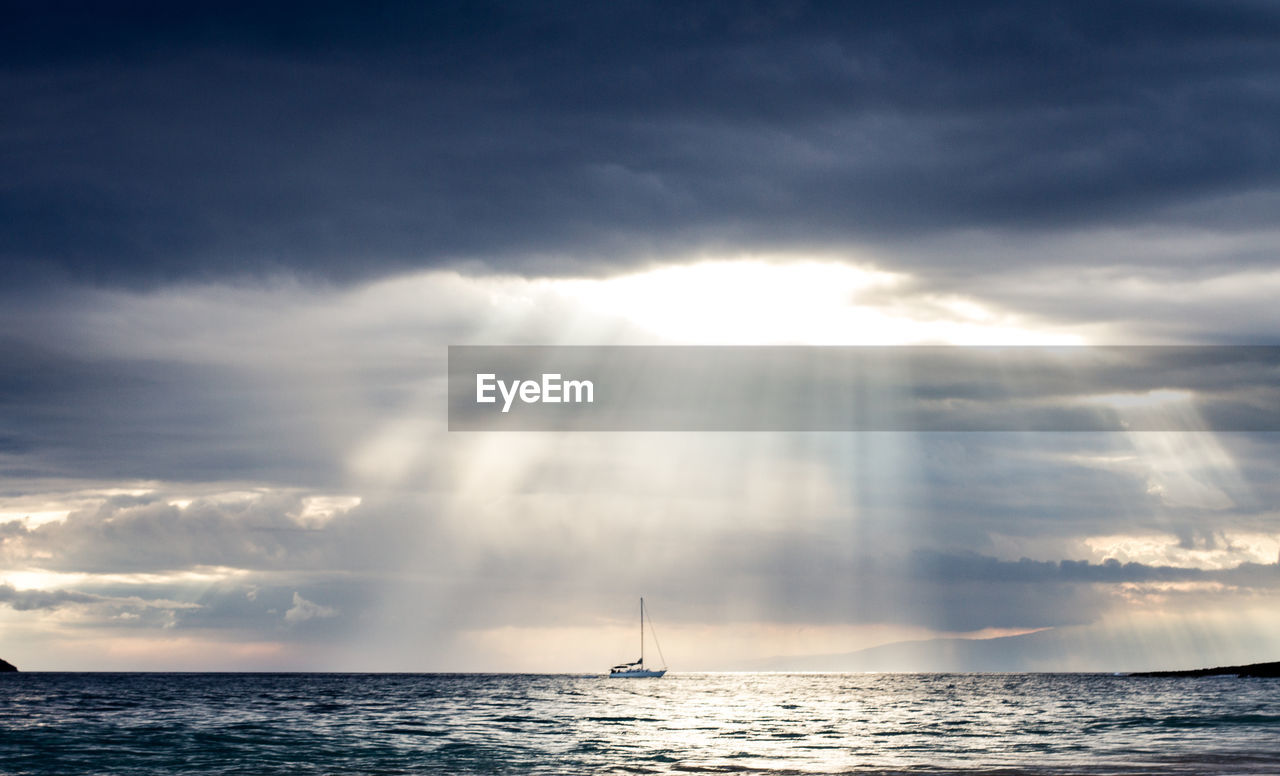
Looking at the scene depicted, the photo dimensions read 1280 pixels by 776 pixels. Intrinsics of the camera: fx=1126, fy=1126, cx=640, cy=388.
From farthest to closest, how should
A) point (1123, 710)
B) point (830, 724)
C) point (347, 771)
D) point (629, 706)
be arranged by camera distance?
point (629, 706), point (1123, 710), point (830, 724), point (347, 771)

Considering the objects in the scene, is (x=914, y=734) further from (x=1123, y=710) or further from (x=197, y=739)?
(x=197, y=739)

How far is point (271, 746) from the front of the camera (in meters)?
73.0

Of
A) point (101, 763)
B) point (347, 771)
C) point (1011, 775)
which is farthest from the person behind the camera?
point (101, 763)

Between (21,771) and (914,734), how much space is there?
54232 mm

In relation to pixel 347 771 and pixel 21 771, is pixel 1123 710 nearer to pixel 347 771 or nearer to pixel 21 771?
pixel 347 771

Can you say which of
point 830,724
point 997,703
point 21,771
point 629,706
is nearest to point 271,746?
point 21,771

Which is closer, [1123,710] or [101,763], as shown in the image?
[101,763]

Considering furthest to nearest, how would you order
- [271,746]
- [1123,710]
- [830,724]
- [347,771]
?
[1123,710] < [830,724] < [271,746] < [347,771]

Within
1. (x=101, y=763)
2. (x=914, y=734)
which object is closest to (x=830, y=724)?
(x=914, y=734)

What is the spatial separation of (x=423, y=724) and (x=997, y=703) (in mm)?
69731

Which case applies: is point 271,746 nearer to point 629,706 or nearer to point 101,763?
point 101,763

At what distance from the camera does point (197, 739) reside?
79.4 m

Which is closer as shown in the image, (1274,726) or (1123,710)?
(1274,726)

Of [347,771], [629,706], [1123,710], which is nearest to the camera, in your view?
[347,771]
